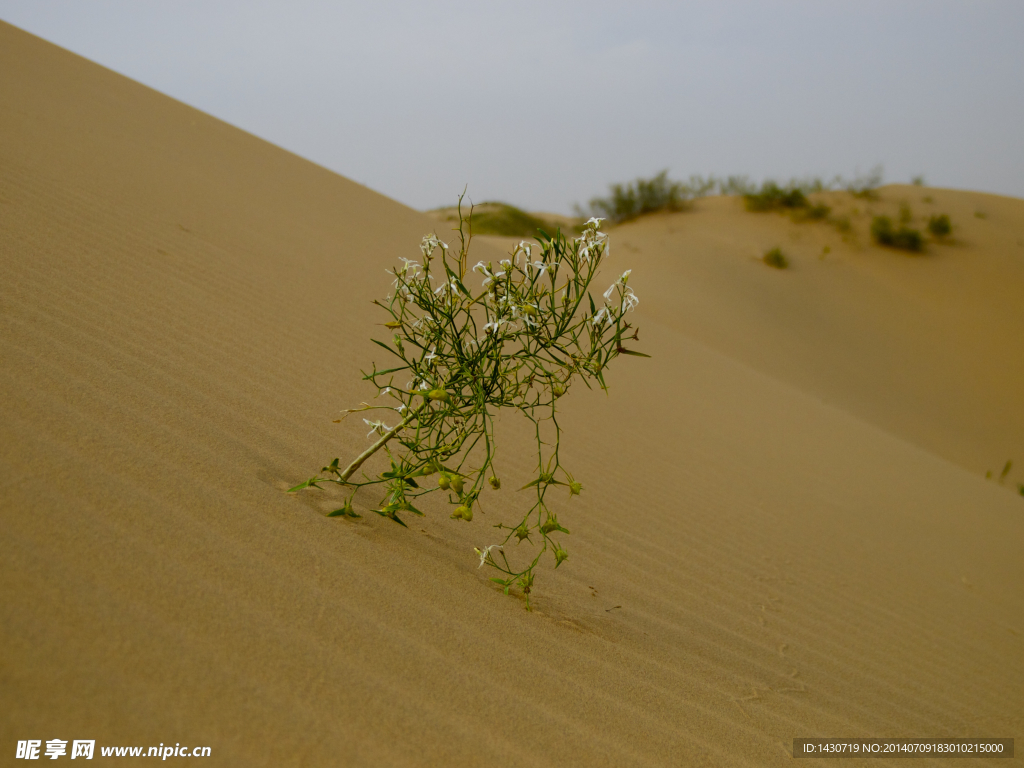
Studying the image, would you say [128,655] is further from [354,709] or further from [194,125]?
[194,125]

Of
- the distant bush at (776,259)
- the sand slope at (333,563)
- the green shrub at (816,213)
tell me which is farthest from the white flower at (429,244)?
the green shrub at (816,213)

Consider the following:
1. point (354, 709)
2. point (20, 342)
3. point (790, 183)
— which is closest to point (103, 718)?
point (354, 709)

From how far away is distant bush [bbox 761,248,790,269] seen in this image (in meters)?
15.6

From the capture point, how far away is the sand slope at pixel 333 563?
4.20 ft

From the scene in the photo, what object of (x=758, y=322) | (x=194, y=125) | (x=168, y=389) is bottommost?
(x=168, y=389)

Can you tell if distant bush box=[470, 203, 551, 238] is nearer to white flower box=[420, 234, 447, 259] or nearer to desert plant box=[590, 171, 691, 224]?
desert plant box=[590, 171, 691, 224]

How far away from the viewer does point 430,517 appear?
7.89 feet

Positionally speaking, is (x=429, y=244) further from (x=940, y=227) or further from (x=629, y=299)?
(x=940, y=227)

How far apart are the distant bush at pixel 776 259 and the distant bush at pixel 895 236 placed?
2.82m

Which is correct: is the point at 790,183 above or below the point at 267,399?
above

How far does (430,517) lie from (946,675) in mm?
2162

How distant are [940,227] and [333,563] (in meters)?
19.0

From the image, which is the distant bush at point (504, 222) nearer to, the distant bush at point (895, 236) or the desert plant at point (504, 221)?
the desert plant at point (504, 221)

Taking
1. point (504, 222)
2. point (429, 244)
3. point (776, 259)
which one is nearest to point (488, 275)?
point (429, 244)
